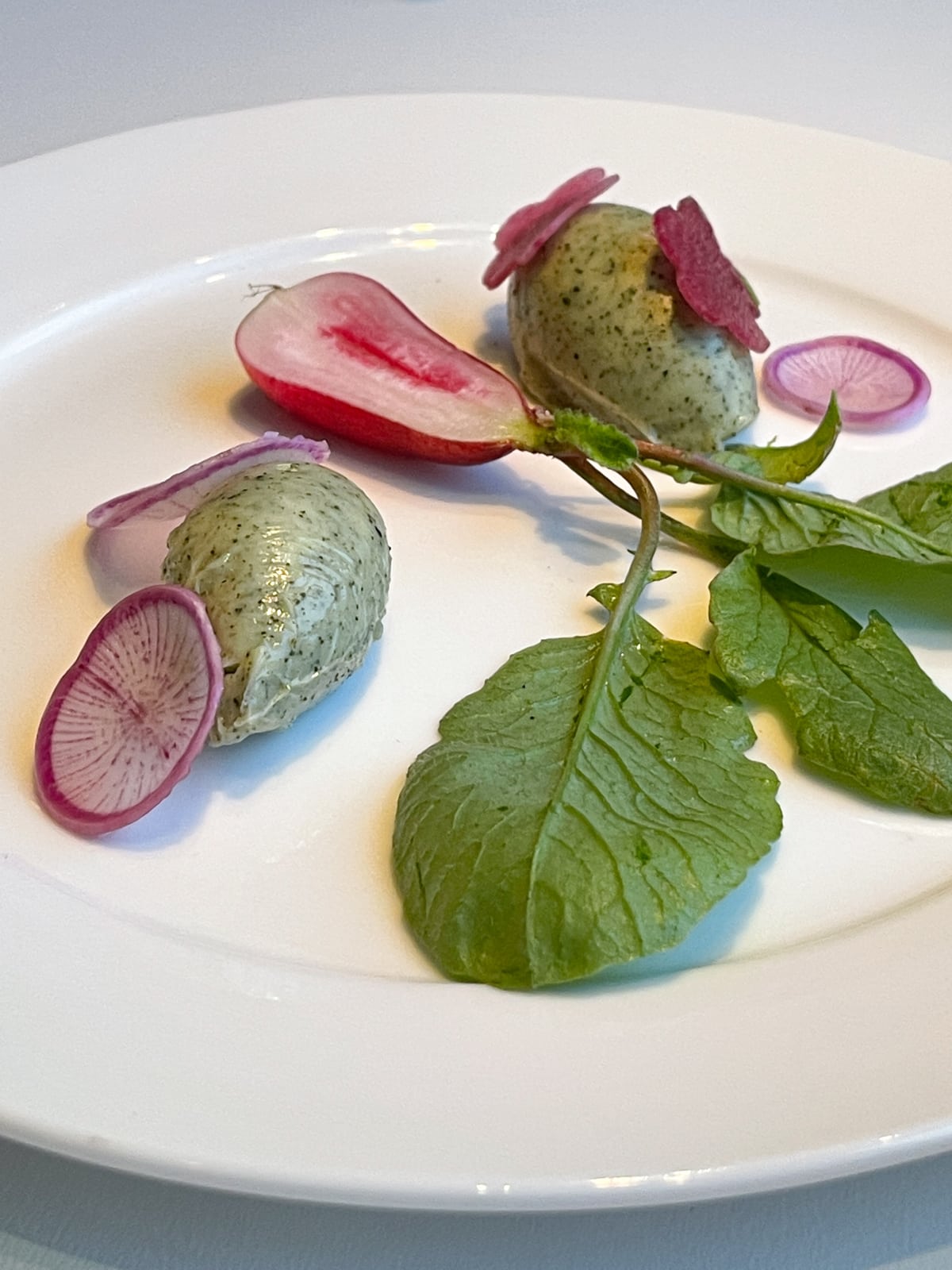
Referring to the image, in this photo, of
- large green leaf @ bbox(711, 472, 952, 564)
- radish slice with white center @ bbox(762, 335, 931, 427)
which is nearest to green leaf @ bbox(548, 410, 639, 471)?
large green leaf @ bbox(711, 472, 952, 564)

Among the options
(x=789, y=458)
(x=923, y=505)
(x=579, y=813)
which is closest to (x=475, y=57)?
(x=789, y=458)

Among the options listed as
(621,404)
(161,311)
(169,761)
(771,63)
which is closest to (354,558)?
(169,761)

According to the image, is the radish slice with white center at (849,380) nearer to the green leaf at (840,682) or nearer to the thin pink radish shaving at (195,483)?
the green leaf at (840,682)

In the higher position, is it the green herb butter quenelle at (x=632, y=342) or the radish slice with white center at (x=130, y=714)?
the green herb butter quenelle at (x=632, y=342)

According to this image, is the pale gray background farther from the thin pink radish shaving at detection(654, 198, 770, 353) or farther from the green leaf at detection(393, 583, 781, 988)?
the green leaf at detection(393, 583, 781, 988)

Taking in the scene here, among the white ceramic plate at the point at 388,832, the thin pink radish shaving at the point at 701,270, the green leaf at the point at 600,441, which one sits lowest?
the white ceramic plate at the point at 388,832

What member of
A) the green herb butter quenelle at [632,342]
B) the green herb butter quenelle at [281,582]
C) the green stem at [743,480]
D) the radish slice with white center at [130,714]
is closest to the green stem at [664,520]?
the green stem at [743,480]
